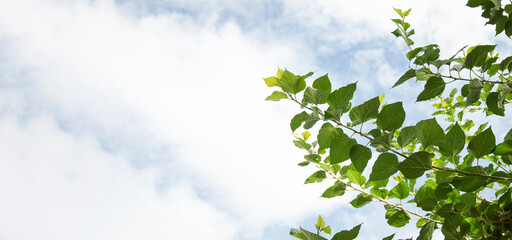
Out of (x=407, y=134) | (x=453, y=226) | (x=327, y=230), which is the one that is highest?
(x=407, y=134)

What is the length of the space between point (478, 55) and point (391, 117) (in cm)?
54

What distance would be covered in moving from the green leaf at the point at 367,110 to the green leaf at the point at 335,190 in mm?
866

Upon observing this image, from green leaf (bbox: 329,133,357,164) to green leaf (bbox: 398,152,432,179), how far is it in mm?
216

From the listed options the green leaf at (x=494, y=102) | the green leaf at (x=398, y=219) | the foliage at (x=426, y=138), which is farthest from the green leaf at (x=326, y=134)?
the green leaf at (x=398, y=219)

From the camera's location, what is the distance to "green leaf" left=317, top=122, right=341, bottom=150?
1.58 meters

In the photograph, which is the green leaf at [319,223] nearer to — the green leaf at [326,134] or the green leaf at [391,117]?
the green leaf at [326,134]

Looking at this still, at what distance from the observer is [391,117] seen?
152 cm

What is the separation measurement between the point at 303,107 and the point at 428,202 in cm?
76

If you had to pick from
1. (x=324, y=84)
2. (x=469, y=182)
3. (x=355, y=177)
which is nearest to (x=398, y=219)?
(x=355, y=177)

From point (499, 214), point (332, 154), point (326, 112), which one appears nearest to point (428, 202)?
point (499, 214)

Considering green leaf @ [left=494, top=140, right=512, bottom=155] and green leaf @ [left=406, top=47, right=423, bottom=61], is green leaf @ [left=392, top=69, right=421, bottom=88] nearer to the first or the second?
green leaf @ [left=406, top=47, right=423, bottom=61]

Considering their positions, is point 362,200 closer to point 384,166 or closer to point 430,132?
point 384,166

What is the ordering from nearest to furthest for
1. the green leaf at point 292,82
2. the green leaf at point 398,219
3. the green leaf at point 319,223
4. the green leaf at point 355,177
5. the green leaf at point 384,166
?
1. the green leaf at point 384,166
2. the green leaf at point 292,82
3. the green leaf at point 319,223
4. the green leaf at point 398,219
5. the green leaf at point 355,177

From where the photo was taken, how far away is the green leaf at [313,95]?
1.55 m
